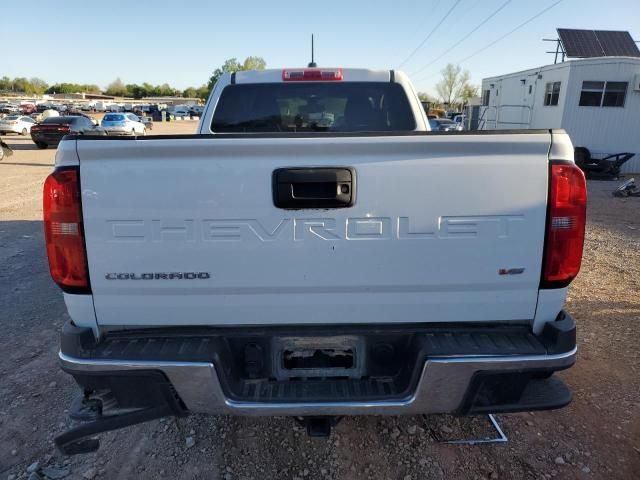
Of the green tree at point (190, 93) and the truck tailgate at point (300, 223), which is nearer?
the truck tailgate at point (300, 223)

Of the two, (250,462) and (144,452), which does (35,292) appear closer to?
(144,452)

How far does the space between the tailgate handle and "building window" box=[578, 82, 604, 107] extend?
56.4 feet

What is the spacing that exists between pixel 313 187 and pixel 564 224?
1.08 m

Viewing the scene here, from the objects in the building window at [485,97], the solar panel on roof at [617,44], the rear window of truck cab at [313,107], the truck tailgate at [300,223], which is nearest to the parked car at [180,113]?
the building window at [485,97]

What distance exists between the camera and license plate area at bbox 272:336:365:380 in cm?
215

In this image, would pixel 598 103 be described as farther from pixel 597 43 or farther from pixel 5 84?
pixel 5 84

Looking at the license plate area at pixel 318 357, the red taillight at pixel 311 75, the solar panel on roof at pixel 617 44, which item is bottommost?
the license plate area at pixel 318 357

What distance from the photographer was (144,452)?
107 inches

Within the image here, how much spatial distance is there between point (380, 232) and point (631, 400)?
2547mm

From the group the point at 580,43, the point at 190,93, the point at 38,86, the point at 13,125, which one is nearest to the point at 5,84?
the point at 38,86

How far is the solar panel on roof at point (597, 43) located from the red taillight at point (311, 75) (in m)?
21.1

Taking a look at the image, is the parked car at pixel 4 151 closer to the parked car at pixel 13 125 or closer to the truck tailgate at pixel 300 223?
the parked car at pixel 13 125

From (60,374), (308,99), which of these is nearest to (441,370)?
(308,99)

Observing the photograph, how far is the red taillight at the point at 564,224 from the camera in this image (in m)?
1.97
